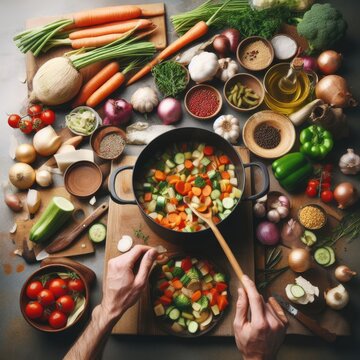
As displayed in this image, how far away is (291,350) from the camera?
2.47 meters

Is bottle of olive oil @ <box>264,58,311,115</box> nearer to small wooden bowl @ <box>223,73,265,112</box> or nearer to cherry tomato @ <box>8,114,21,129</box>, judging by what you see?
small wooden bowl @ <box>223,73,265,112</box>

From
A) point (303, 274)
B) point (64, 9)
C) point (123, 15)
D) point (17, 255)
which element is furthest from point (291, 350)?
point (64, 9)

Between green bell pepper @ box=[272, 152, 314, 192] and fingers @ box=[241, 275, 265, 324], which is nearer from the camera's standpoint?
fingers @ box=[241, 275, 265, 324]

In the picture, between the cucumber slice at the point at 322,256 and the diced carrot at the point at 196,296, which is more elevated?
the diced carrot at the point at 196,296

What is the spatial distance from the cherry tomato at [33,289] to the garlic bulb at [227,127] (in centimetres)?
138

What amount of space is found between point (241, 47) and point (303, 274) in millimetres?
1502

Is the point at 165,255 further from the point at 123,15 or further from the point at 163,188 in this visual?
the point at 123,15

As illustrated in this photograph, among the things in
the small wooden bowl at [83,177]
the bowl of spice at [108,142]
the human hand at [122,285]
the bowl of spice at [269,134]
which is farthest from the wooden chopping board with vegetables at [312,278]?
the small wooden bowl at [83,177]

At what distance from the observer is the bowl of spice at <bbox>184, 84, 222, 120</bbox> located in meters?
2.79

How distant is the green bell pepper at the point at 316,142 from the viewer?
2660 mm

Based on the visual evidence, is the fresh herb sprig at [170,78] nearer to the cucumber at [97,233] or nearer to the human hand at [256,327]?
the cucumber at [97,233]

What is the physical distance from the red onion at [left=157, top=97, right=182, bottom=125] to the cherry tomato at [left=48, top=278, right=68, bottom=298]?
116cm

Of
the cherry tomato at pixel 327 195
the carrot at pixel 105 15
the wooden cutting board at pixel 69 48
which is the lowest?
the cherry tomato at pixel 327 195

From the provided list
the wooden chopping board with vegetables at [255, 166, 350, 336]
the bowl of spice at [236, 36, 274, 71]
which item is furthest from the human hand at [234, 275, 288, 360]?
the bowl of spice at [236, 36, 274, 71]
